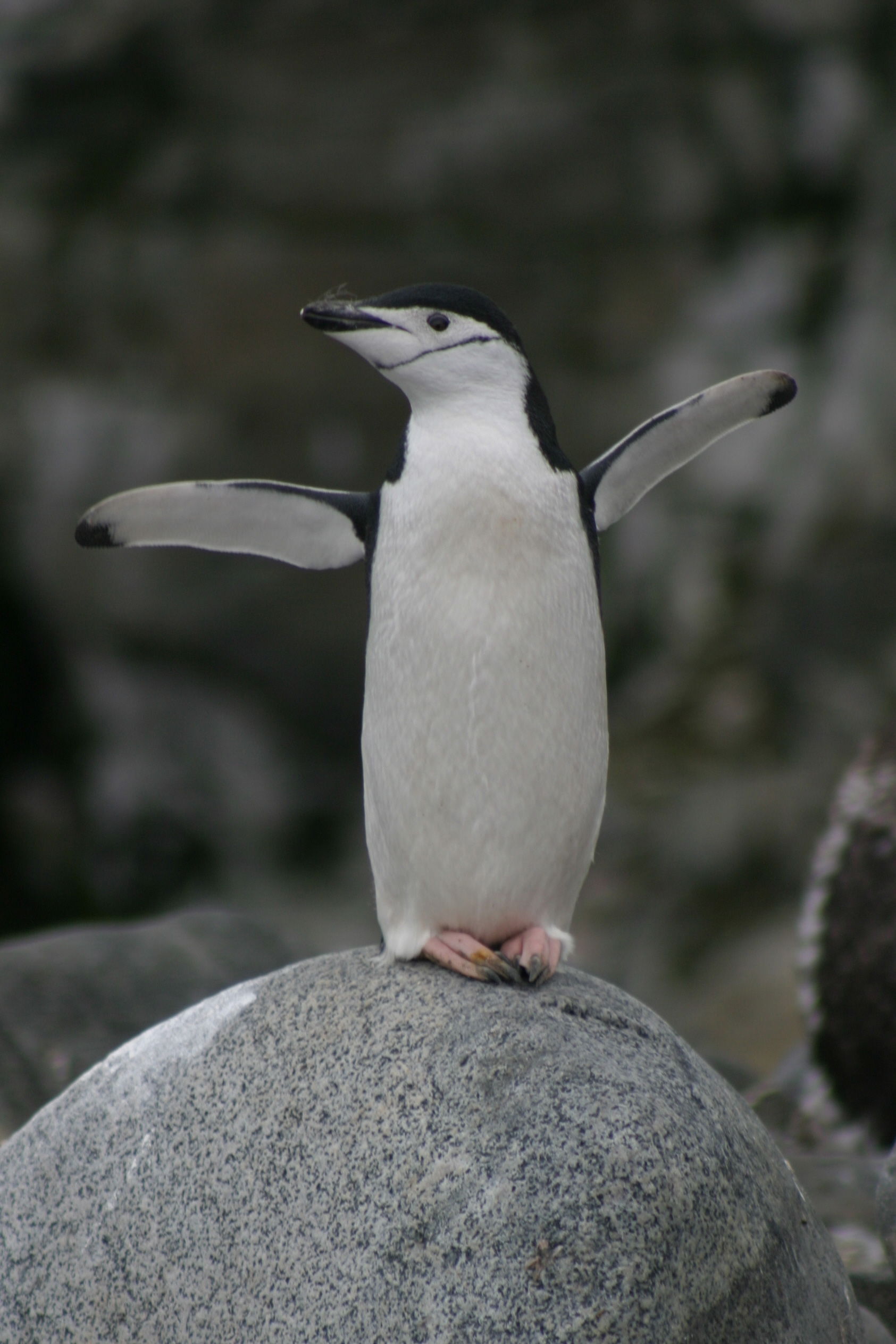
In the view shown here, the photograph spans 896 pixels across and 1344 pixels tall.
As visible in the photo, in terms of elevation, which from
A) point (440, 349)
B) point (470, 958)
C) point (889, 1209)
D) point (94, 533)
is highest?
point (440, 349)

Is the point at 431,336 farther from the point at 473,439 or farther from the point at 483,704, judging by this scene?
the point at 483,704

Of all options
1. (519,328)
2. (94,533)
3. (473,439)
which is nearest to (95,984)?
(94,533)

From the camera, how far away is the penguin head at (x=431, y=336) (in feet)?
6.57

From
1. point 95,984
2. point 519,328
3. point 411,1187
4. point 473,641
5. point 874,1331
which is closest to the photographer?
point 411,1187

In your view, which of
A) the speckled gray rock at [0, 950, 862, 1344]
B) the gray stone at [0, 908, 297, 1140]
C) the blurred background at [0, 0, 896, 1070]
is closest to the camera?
the speckled gray rock at [0, 950, 862, 1344]

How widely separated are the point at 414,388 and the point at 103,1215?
132 cm

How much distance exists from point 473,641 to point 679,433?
543 millimetres

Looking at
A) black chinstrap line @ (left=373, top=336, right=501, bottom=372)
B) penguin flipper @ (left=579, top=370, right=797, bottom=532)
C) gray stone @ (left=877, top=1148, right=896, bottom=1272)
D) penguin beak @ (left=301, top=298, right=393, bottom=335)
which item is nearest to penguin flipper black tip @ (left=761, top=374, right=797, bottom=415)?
penguin flipper @ (left=579, top=370, right=797, bottom=532)

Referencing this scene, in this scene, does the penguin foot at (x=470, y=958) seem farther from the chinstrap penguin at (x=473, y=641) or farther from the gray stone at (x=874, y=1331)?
the gray stone at (x=874, y=1331)

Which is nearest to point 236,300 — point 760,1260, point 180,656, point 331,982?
point 180,656

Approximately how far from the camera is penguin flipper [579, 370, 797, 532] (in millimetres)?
2152

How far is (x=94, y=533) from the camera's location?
214 centimetres

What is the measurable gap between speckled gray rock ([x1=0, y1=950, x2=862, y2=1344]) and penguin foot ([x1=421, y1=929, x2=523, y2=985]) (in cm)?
2

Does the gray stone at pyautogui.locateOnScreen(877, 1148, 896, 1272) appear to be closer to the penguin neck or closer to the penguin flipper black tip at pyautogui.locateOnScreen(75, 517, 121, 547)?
the penguin neck
